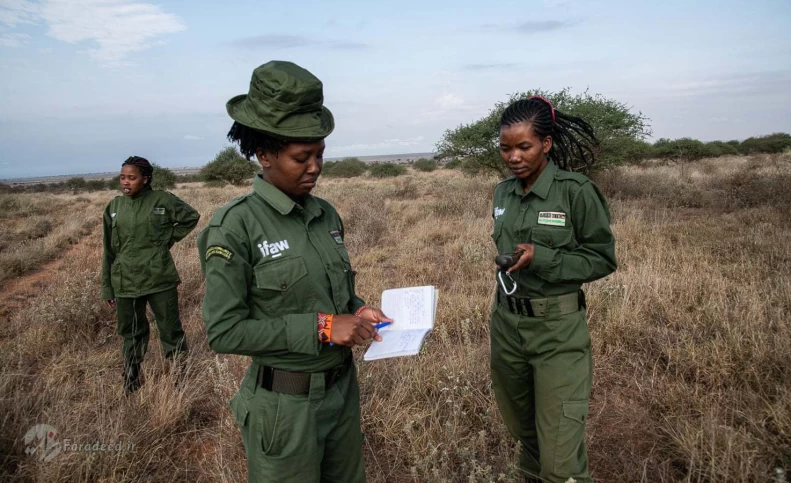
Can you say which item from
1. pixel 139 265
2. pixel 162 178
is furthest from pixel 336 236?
pixel 162 178

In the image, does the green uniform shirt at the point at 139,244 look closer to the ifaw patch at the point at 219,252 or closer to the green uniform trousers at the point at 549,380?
the ifaw patch at the point at 219,252

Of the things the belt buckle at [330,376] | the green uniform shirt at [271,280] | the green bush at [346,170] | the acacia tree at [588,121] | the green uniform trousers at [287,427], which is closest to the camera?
the green uniform shirt at [271,280]

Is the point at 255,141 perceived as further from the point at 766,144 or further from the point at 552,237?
the point at 766,144

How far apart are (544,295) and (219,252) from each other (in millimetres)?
1520

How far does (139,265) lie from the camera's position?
4000mm

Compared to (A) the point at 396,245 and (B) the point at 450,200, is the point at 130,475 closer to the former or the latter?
(A) the point at 396,245

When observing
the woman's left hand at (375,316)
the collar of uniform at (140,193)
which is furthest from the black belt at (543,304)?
the collar of uniform at (140,193)

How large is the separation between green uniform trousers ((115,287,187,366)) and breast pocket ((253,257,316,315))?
3050 mm

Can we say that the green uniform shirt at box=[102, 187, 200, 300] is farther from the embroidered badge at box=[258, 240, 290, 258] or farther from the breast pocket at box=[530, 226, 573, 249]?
the breast pocket at box=[530, 226, 573, 249]

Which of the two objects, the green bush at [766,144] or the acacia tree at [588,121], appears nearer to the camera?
the acacia tree at [588,121]

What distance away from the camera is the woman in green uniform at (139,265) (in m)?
3.99

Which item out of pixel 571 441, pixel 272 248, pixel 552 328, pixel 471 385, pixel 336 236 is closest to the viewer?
pixel 272 248

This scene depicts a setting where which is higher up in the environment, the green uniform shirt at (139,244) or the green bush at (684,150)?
the green bush at (684,150)

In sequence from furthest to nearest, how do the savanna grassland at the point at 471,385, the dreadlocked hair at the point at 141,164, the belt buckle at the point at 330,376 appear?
the dreadlocked hair at the point at 141,164 < the savanna grassland at the point at 471,385 < the belt buckle at the point at 330,376
